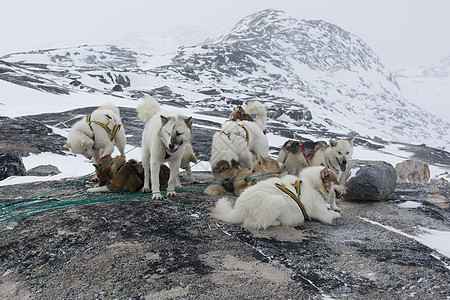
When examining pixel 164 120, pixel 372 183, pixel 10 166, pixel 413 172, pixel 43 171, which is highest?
pixel 164 120

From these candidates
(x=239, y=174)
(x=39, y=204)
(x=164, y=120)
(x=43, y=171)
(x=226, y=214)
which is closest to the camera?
(x=226, y=214)

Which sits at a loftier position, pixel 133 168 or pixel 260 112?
pixel 260 112

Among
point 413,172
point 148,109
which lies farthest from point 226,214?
point 413,172

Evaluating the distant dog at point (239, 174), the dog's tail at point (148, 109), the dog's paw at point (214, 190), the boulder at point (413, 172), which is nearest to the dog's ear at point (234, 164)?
the distant dog at point (239, 174)

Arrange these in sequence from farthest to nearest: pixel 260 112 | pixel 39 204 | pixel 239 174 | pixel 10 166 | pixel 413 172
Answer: pixel 413 172 < pixel 10 166 < pixel 260 112 < pixel 239 174 < pixel 39 204

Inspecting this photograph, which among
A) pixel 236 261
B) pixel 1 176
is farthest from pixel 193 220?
pixel 1 176

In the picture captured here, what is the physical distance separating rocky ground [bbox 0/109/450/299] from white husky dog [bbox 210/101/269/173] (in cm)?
150

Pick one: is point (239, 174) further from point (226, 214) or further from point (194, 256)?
point (194, 256)

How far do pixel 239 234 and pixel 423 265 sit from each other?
7.14 feet

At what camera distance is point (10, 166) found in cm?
938

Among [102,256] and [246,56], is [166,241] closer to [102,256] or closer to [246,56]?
[102,256]

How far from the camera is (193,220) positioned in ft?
15.2

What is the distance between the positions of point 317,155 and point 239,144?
1.94 meters

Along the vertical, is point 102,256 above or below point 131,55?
below
